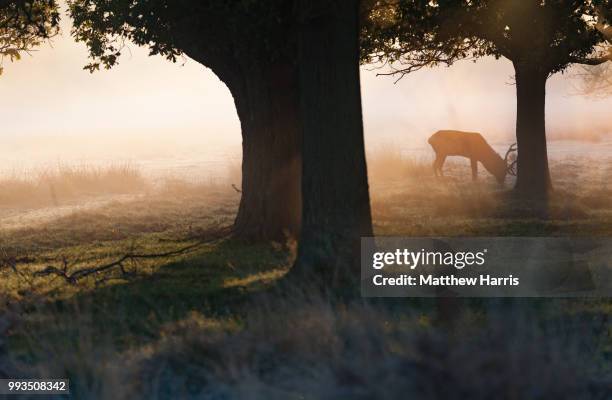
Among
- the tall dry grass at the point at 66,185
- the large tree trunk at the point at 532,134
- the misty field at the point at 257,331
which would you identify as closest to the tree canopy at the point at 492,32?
the large tree trunk at the point at 532,134

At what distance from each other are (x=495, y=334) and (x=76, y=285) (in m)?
8.47

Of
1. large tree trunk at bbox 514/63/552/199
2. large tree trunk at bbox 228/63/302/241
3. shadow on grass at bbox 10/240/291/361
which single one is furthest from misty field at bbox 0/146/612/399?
large tree trunk at bbox 514/63/552/199

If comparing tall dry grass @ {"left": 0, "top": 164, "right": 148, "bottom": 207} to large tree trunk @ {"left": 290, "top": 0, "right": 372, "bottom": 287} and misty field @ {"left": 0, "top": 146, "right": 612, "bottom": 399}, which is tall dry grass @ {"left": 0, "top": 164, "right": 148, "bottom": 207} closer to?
misty field @ {"left": 0, "top": 146, "right": 612, "bottom": 399}

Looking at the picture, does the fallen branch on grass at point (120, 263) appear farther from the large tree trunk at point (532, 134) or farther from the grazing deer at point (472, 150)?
the grazing deer at point (472, 150)

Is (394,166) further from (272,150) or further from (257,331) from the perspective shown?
(257,331)

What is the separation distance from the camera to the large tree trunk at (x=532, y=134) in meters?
29.4

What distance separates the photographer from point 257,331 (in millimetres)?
9086

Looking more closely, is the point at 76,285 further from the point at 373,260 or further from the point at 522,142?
the point at 522,142

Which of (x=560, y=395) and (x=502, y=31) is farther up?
(x=502, y=31)

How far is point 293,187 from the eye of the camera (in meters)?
19.2

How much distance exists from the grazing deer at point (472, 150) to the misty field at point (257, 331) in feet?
42.6

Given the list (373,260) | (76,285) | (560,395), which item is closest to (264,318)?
(560,395)

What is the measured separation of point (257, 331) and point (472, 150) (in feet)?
92.6

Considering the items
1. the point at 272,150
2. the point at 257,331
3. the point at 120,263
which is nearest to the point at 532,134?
the point at 272,150
